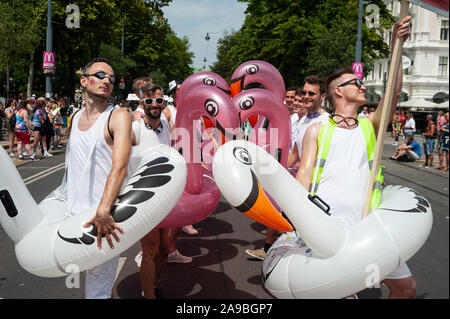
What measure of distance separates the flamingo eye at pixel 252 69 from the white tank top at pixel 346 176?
4.34 metres

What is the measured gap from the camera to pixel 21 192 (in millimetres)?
2410

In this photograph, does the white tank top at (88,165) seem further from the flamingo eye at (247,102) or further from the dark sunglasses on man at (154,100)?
the flamingo eye at (247,102)

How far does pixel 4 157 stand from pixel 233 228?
4.30 meters

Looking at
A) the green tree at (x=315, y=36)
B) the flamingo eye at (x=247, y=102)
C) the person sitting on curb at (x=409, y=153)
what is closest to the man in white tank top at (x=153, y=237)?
the flamingo eye at (x=247, y=102)

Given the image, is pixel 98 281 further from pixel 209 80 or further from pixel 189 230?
pixel 209 80

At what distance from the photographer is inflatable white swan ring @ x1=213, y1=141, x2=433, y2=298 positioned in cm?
189

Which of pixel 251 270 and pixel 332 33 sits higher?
pixel 332 33

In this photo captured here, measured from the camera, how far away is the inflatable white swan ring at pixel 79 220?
7.37 ft

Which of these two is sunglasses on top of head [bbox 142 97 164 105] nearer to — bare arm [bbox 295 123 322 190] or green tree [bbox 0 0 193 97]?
green tree [bbox 0 0 193 97]

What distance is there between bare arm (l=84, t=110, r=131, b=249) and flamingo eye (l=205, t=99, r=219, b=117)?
155 centimetres

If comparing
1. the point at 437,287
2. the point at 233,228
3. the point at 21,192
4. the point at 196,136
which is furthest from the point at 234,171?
the point at 233,228

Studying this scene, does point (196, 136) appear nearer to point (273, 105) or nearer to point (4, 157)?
point (273, 105)

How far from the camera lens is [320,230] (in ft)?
6.37

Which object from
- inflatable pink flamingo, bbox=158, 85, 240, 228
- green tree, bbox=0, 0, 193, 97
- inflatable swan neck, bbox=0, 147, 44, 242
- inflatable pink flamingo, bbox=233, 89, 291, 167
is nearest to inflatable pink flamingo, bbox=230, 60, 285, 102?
green tree, bbox=0, 0, 193, 97
